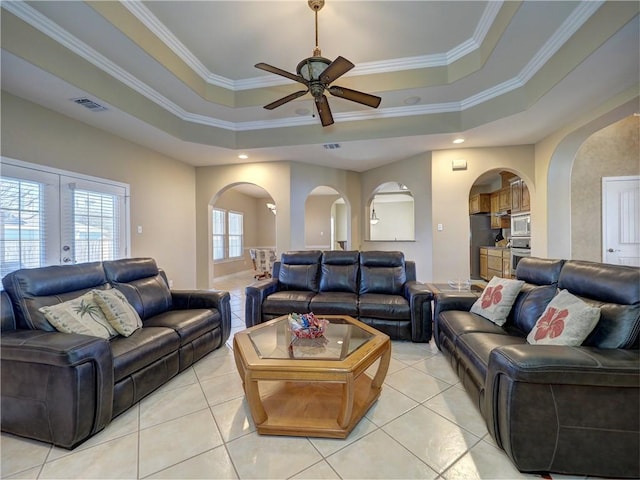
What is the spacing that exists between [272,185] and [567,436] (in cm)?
501

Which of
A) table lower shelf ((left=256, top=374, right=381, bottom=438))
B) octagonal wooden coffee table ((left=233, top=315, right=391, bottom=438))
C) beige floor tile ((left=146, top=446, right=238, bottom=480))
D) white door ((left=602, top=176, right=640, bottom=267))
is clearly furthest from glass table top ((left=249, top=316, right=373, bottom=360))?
white door ((left=602, top=176, right=640, bottom=267))

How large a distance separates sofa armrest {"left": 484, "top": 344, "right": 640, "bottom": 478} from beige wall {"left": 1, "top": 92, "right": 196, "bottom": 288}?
15.1ft

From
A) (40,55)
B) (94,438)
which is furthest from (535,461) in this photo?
(40,55)

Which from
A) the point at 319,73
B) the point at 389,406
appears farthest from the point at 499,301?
the point at 319,73

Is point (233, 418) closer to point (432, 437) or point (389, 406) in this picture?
point (389, 406)

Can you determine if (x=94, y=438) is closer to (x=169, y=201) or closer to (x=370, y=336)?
(x=370, y=336)

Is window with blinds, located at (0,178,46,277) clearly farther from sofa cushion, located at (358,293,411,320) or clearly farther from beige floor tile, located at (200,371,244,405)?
sofa cushion, located at (358,293,411,320)

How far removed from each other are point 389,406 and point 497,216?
20.8ft

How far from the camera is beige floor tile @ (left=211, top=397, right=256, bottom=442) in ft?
5.69

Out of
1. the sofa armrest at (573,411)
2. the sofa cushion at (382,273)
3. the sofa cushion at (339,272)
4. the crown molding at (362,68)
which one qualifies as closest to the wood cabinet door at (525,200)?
the crown molding at (362,68)

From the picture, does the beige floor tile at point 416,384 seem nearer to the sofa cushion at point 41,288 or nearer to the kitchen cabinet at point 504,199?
the sofa cushion at point 41,288

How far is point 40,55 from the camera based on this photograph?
2.40 m

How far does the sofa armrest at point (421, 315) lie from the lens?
9.86 ft

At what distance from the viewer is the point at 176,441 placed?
1.66 metres
